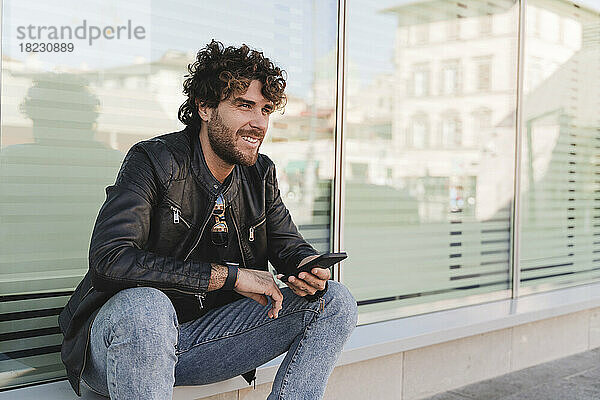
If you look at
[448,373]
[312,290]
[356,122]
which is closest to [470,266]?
[448,373]

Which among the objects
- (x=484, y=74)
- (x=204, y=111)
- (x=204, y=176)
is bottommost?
(x=204, y=176)

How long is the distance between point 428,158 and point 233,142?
2039 millimetres

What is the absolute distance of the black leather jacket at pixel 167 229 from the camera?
221 centimetres

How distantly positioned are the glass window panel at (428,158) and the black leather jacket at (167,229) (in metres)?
1.17

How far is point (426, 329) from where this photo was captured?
3947 millimetres

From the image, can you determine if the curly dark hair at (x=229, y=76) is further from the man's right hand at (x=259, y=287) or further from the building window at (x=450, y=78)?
the building window at (x=450, y=78)

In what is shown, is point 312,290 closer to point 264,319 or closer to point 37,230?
point 264,319

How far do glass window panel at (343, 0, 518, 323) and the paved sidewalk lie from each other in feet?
1.74

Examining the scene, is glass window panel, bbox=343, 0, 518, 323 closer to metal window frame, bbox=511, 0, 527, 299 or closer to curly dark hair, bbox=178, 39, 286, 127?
metal window frame, bbox=511, 0, 527, 299

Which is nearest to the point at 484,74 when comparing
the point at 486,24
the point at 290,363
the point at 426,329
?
the point at 486,24

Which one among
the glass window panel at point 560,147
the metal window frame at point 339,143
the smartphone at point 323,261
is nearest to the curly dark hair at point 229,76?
the smartphone at point 323,261

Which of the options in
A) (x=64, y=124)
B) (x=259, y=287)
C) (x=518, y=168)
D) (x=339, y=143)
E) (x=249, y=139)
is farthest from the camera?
(x=518, y=168)

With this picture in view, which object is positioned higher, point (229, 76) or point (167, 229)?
point (229, 76)

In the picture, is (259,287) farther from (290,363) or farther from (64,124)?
(64,124)
